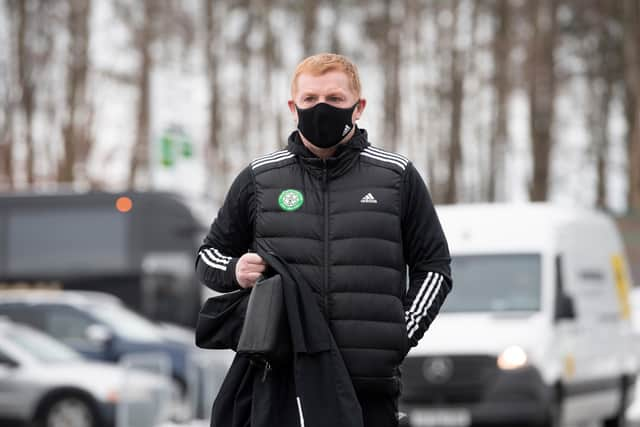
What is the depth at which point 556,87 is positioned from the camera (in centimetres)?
4047

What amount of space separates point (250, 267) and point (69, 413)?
46.3 feet

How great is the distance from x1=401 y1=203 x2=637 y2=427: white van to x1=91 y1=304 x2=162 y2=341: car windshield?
8.48 metres

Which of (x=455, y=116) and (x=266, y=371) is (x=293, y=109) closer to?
(x=266, y=371)

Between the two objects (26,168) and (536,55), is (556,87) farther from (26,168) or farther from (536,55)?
(26,168)

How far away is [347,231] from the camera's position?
15.4 ft

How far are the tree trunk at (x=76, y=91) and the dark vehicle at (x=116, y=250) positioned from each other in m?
9.40

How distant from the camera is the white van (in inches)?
→ 559

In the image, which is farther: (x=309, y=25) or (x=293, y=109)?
(x=309, y=25)

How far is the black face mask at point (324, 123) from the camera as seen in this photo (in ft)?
15.4

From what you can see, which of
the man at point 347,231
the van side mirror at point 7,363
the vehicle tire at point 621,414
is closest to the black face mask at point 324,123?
the man at point 347,231

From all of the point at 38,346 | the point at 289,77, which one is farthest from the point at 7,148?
the point at 38,346

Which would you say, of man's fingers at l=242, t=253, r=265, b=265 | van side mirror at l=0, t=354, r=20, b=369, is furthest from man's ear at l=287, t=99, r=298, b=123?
van side mirror at l=0, t=354, r=20, b=369

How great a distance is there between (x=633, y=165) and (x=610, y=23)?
354 centimetres

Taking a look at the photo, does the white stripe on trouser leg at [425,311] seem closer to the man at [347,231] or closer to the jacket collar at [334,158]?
the man at [347,231]
